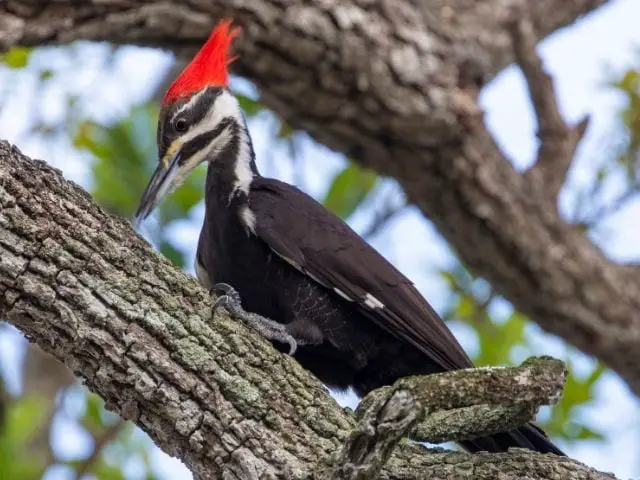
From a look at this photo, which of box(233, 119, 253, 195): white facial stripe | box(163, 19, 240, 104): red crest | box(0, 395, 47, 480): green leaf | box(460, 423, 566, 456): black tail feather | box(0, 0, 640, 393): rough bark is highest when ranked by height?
box(0, 0, 640, 393): rough bark

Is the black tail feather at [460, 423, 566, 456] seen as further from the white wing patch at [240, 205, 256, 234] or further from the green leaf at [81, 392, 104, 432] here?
the green leaf at [81, 392, 104, 432]

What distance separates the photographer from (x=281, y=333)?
328cm

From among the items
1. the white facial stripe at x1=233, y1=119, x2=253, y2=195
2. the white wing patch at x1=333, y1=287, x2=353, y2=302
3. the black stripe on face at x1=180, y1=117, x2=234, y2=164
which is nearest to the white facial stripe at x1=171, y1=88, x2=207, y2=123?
the black stripe on face at x1=180, y1=117, x2=234, y2=164

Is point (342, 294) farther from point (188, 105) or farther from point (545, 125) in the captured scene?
point (545, 125)

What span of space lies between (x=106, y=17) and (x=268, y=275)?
1288 millimetres

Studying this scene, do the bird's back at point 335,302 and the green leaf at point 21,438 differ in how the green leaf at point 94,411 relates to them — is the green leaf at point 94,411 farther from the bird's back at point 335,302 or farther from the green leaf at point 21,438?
the bird's back at point 335,302

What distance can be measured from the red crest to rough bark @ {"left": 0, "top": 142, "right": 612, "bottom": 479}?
1.31m

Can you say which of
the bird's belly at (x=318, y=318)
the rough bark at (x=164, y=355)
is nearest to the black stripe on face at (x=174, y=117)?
the bird's belly at (x=318, y=318)

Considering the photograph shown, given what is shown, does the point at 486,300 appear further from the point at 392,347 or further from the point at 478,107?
the point at 392,347

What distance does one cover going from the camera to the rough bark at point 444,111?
4418 mm

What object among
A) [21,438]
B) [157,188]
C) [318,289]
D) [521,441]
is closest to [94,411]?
[21,438]

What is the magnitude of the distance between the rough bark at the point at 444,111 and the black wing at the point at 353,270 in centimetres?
105

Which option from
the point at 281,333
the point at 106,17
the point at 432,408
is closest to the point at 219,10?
the point at 106,17

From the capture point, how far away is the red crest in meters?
3.92
